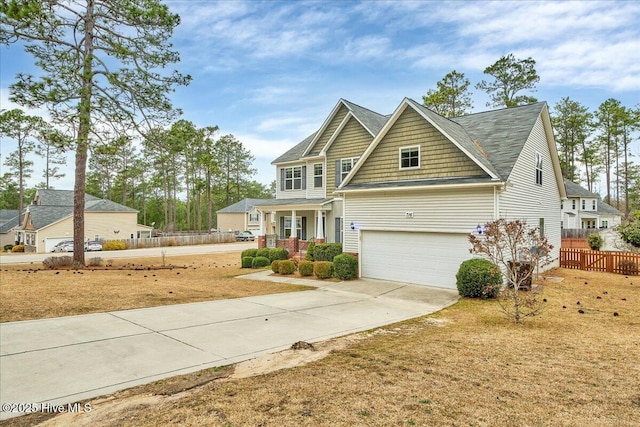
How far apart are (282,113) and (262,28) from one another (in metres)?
14.0

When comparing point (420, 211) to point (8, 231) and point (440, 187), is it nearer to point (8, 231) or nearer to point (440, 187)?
point (440, 187)

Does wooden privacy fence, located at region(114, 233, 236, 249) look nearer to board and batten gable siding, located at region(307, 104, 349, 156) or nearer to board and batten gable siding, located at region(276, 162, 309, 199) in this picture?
board and batten gable siding, located at region(276, 162, 309, 199)

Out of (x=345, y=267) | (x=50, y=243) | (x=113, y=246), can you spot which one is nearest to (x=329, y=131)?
(x=345, y=267)

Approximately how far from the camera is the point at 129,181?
2458 inches

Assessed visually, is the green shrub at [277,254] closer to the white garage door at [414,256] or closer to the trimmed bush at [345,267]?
the trimmed bush at [345,267]

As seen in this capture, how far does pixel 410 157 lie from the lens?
14.3 metres

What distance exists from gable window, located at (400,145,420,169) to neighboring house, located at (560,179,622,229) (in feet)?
123

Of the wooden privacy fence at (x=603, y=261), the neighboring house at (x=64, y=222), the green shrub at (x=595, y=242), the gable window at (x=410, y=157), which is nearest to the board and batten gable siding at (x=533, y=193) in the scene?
the wooden privacy fence at (x=603, y=261)

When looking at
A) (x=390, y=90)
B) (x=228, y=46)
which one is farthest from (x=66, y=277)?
(x=390, y=90)

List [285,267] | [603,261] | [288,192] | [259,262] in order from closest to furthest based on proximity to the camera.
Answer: [603,261]
[285,267]
[259,262]
[288,192]

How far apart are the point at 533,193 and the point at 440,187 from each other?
5302mm

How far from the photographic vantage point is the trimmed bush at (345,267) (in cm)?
1491

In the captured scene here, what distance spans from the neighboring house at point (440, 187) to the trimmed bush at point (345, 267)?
36 centimetres

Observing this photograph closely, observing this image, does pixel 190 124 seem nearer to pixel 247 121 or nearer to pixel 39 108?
pixel 39 108
